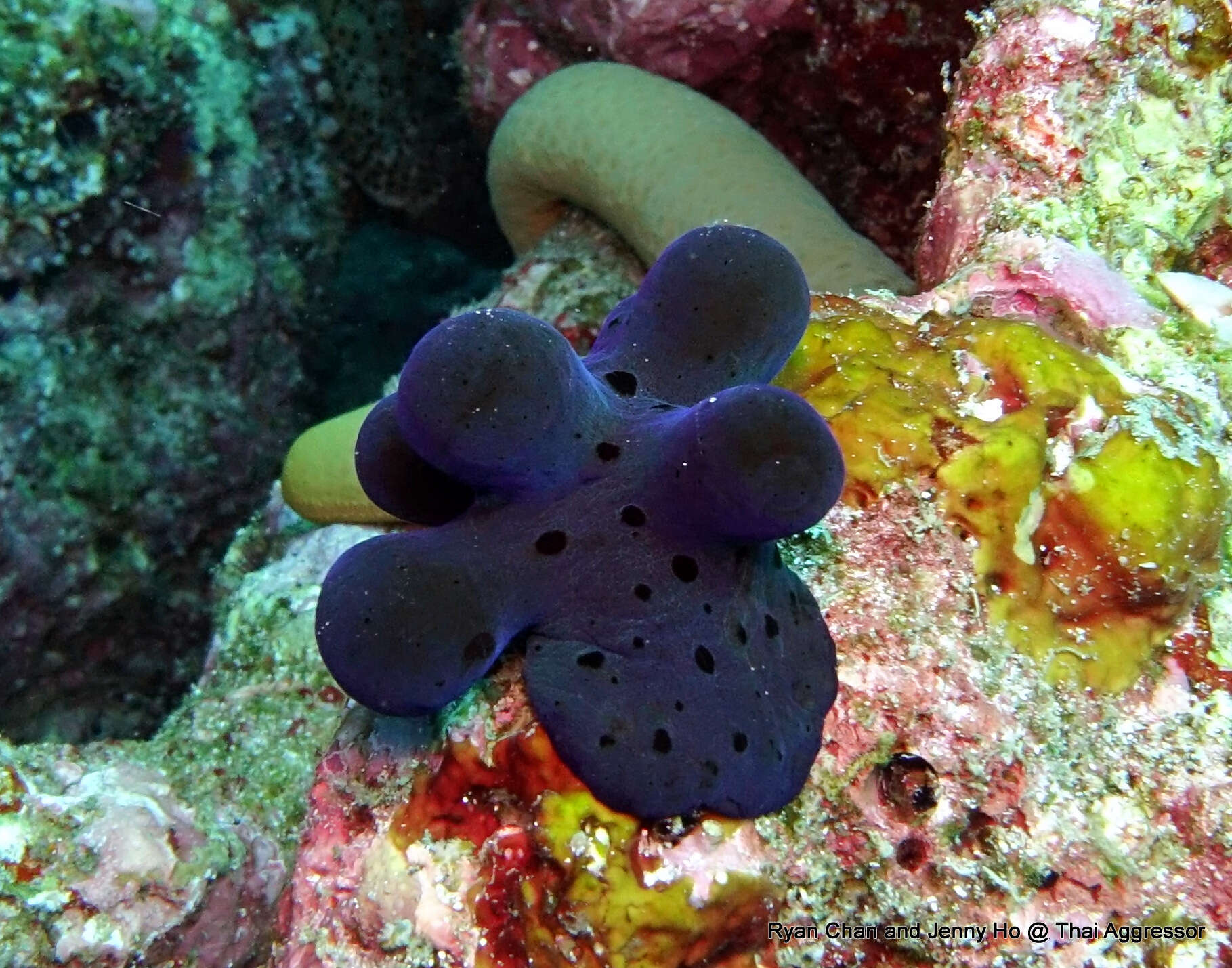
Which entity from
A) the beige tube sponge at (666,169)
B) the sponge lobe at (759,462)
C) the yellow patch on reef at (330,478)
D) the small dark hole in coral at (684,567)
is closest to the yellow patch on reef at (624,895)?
the small dark hole in coral at (684,567)

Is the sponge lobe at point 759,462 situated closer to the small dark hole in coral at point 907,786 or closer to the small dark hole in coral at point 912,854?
the small dark hole in coral at point 907,786

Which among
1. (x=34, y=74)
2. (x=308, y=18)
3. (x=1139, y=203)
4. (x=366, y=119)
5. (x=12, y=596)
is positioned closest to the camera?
(x=1139, y=203)

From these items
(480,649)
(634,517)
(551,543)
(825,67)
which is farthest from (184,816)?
(825,67)

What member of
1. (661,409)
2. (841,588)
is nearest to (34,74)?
(661,409)

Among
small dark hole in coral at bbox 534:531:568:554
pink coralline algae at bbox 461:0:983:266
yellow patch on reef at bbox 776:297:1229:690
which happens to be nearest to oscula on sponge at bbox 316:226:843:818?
small dark hole in coral at bbox 534:531:568:554

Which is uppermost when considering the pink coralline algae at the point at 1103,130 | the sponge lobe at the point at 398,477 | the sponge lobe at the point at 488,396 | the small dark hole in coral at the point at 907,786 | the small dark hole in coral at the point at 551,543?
the pink coralline algae at the point at 1103,130

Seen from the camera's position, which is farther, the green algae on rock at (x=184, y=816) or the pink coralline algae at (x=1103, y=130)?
the pink coralline algae at (x=1103, y=130)

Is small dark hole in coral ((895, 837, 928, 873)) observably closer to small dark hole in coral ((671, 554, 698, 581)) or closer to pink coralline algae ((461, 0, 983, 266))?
small dark hole in coral ((671, 554, 698, 581))

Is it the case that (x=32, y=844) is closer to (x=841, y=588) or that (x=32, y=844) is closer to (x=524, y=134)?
(x=841, y=588)
